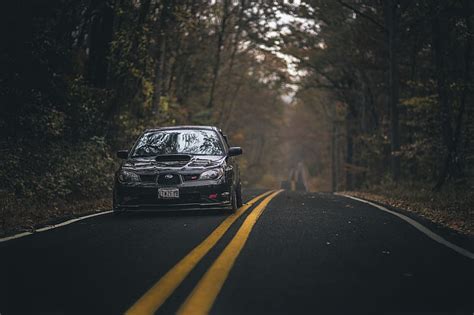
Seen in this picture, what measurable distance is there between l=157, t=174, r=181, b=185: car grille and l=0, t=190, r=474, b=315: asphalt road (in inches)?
41.6

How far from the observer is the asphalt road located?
441 centimetres

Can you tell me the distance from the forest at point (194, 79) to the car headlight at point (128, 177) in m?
1.62

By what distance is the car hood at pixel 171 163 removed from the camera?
9.76m

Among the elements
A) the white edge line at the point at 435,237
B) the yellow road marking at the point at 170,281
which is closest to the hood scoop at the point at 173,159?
the yellow road marking at the point at 170,281

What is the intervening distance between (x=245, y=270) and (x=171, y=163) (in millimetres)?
4774

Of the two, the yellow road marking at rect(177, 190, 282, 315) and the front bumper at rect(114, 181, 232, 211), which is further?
the front bumper at rect(114, 181, 232, 211)

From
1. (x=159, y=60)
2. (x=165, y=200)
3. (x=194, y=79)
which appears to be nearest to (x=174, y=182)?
(x=165, y=200)

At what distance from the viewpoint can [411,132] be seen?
22922 millimetres

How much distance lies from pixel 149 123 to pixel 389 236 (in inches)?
608

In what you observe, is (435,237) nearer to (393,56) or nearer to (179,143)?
(179,143)

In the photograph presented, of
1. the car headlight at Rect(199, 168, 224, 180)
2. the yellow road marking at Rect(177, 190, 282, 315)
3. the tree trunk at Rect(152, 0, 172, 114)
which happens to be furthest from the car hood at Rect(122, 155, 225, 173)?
the tree trunk at Rect(152, 0, 172, 114)

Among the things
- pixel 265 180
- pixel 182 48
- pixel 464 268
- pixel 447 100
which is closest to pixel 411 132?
pixel 447 100

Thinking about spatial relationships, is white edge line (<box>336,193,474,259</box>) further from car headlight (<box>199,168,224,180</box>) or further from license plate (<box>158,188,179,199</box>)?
license plate (<box>158,188,179,199</box>)

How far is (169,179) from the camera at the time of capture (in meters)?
9.62
